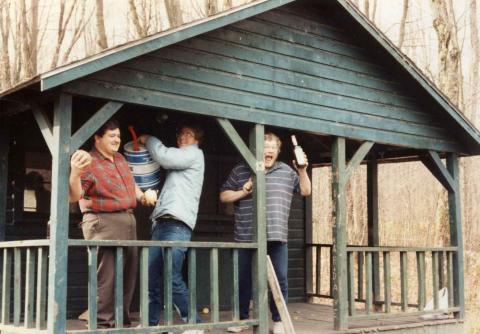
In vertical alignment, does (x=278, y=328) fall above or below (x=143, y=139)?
below

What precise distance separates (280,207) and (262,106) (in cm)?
114

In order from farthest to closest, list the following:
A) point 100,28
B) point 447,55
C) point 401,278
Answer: point 100,28, point 447,55, point 401,278

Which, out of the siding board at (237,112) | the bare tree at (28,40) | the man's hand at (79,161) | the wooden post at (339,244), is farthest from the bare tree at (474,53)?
the man's hand at (79,161)

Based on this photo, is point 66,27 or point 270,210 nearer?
point 270,210

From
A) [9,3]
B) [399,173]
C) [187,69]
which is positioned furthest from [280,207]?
[399,173]

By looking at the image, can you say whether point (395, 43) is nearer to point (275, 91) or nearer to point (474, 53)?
point (474, 53)

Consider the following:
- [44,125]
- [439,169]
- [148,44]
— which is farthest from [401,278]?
[44,125]

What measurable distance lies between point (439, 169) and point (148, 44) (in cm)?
518

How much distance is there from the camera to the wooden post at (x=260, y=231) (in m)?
7.38

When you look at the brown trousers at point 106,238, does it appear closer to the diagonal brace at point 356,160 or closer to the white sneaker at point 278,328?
the white sneaker at point 278,328

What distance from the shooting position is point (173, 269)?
7.07m

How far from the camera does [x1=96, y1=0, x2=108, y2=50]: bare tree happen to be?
60.8 ft

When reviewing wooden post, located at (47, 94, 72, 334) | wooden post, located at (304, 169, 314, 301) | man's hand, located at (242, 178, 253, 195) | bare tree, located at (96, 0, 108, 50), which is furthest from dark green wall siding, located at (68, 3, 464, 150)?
bare tree, located at (96, 0, 108, 50)

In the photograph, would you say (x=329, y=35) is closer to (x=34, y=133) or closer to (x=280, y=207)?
(x=280, y=207)
